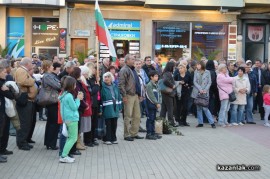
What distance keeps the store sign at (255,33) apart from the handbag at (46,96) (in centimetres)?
1829

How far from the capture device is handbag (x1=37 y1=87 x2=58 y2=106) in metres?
10.3

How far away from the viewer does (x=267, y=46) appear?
2656cm

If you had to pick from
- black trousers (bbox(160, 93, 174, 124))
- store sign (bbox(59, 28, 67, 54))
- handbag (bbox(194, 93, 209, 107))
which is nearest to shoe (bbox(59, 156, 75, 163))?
black trousers (bbox(160, 93, 174, 124))

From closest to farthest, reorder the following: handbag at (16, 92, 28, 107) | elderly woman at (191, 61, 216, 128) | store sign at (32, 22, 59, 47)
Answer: handbag at (16, 92, 28, 107)
elderly woman at (191, 61, 216, 128)
store sign at (32, 22, 59, 47)

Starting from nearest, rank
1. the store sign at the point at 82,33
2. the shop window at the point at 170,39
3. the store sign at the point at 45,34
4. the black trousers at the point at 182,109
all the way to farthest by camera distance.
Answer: the black trousers at the point at 182,109 → the store sign at the point at 82,33 → the store sign at the point at 45,34 → the shop window at the point at 170,39

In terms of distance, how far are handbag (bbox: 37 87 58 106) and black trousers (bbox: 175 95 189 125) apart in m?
5.59

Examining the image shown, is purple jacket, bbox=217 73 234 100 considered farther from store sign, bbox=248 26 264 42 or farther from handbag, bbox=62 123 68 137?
store sign, bbox=248 26 264 42

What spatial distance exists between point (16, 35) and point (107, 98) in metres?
14.8

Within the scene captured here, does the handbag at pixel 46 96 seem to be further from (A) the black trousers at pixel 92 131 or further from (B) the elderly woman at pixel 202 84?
(B) the elderly woman at pixel 202 84

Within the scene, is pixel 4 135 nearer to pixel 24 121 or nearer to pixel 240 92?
pixel 24 121

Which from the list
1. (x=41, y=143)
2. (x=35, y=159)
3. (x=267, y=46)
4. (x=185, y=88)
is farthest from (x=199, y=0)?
(x=35, y=159)

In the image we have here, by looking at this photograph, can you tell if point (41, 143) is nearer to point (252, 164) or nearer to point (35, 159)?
point (35, 159)

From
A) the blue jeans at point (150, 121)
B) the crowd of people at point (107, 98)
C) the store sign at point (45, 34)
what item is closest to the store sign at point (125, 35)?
the store sign at point (45, 34)

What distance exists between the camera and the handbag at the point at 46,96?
33.7 ft
